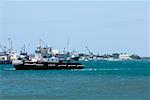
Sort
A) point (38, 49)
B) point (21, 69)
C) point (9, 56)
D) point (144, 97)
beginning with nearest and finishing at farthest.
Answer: point (144, 97) → point (21, 69) → point (38, 49) → point (9, 56)

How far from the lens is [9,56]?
7416 inches

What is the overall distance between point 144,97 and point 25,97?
904cm

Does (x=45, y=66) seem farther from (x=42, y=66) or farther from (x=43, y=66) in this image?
(x=42, y=66)

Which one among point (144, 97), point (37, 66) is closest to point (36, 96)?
point (144, 97)

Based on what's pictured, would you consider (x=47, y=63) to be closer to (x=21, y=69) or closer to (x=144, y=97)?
(x=21, y=69)

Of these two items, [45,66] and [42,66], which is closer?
[45,66]

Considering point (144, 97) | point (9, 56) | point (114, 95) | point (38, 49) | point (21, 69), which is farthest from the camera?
point (9, 56)

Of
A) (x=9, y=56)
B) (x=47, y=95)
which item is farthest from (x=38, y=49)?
(x=47, y=95)

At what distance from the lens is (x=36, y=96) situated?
48406 millimetres

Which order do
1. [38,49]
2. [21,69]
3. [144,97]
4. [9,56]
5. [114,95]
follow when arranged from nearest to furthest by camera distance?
1. [144,97]
2. [114,95]
3. [21,69]
4. [38,49]
5. [9,56]

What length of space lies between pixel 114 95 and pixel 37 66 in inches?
2729

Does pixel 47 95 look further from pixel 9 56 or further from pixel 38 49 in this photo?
pixel 9 56

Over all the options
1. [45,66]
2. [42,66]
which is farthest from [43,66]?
[45,66]

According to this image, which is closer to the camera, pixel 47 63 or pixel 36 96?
pixel 36 96
